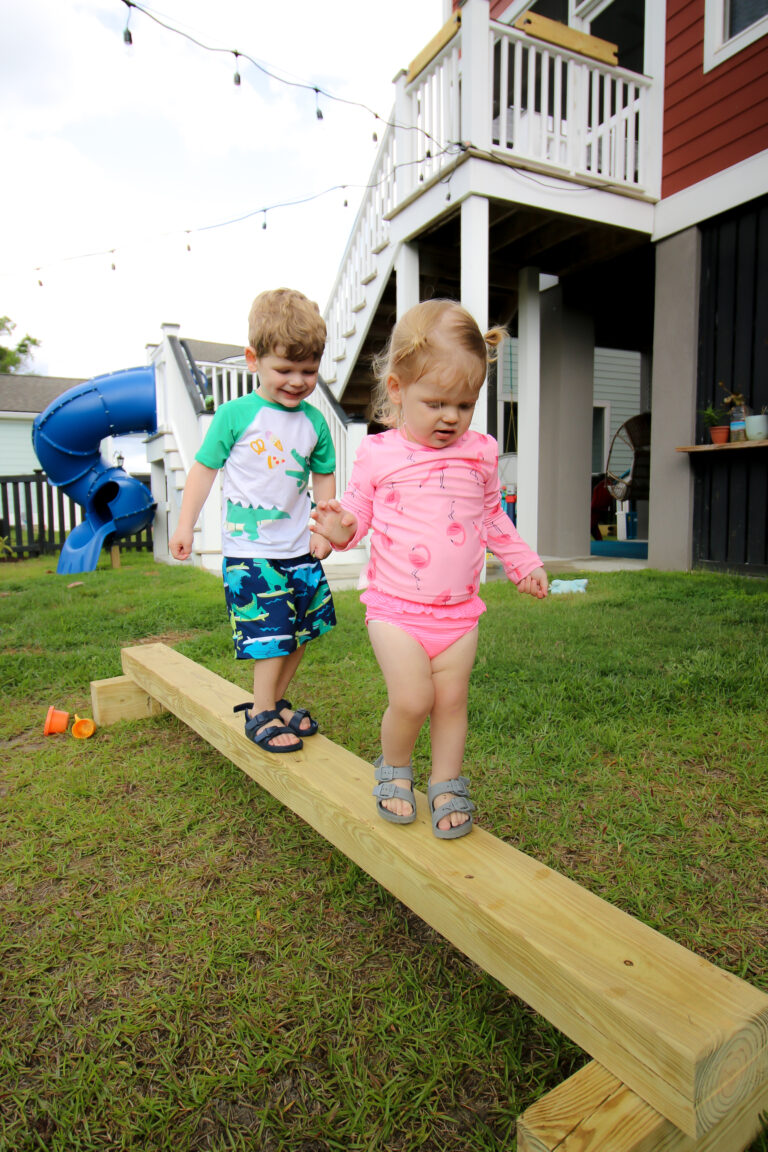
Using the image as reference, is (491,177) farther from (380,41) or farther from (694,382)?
(380,41)

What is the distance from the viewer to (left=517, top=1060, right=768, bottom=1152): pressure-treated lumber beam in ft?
2.64

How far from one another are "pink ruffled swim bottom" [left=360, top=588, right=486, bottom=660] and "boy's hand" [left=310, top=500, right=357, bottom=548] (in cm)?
19

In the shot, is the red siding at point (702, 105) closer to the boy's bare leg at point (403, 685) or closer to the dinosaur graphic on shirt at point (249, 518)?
Answer: the dinosaur graphic on shirt at point (249, 518)

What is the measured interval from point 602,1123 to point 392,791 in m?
0.72

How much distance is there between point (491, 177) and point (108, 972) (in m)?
5.92

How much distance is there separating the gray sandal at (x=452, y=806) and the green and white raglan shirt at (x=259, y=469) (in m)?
0.84

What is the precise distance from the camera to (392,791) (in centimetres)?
148

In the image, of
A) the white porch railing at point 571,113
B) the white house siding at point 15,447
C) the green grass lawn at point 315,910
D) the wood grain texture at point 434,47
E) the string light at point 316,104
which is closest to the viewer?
the green grass lawn at point 315,910

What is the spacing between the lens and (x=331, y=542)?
5.29ft

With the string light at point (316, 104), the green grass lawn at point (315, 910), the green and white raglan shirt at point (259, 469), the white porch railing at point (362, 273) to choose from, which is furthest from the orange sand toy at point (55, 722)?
the white porch railing at point (362, 273)

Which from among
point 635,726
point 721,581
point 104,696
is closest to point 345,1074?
point 635,726

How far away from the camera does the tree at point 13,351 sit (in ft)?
111

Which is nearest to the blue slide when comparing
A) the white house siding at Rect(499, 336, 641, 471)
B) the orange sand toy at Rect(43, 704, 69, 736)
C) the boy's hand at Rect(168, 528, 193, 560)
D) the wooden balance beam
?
the orange sand toy at Rect(43, 704, 69, 736)

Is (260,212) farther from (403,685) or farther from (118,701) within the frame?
(403,685)
